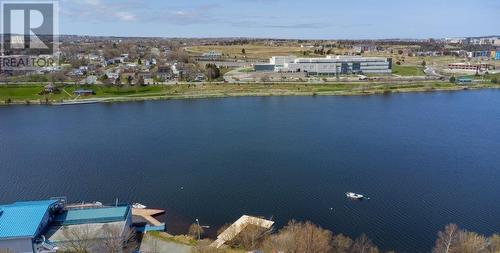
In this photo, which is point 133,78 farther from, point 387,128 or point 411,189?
point 411,189

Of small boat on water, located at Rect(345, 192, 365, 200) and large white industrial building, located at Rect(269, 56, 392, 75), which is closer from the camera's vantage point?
small boat on water, located at Rect(345, 192, 365, 200)

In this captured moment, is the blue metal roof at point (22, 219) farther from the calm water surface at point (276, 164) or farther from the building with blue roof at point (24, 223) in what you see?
the calm water surface at point (276, 164)

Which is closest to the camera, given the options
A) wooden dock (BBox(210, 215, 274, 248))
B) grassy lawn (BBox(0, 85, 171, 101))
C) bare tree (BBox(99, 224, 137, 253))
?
bare tree (BBox(99, 224, 137, 253))

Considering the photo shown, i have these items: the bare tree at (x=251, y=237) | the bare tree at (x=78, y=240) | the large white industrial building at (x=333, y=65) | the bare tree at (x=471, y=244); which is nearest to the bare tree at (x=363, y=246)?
the bare tree at (x=471, y=244)

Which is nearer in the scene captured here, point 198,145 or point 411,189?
point 411,189

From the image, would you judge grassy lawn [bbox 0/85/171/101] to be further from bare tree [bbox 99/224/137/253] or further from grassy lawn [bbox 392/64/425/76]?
grassy lawn [bbox 392/64/425/76]

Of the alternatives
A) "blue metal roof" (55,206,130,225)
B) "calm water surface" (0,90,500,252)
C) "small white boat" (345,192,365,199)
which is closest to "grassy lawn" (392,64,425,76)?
"calm water surface" (0,90,500,252)

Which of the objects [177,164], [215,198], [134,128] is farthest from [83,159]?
[215,198]

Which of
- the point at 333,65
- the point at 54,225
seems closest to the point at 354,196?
the point at 54,225
